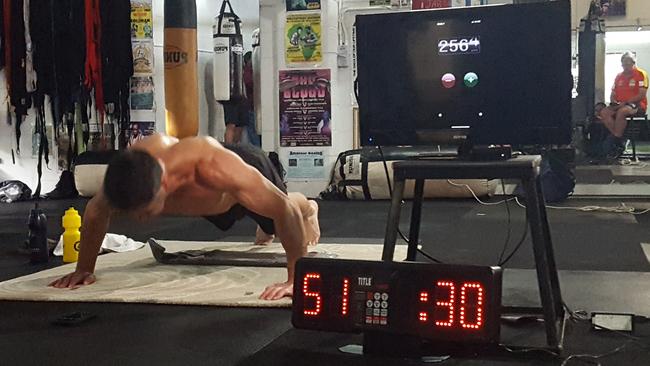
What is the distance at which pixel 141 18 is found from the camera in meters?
7.06

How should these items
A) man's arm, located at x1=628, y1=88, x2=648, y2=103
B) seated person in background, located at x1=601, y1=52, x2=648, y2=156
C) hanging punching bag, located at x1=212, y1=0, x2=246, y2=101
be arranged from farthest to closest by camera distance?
man's arm, located at x1=628, y1=88, x2=648, y2=103 < seated person in background, located at x1=601, y1=52, x2=648, y2=156 < hanging punching bag, located at x1=212, y1=0, x2=246, y2=101

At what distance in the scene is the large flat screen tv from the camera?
204 cm

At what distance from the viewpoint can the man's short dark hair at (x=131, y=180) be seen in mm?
2207

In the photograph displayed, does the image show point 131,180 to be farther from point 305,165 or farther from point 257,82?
point 257,82

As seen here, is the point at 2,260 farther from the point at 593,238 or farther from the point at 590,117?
the point at 590,117

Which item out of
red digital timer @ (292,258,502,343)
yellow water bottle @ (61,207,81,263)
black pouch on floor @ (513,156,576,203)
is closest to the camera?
red digital timer @ (292,258,502,343)

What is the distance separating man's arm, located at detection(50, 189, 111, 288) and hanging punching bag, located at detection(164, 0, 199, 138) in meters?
0.75

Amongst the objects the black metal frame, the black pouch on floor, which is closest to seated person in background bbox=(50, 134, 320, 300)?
the black metal frame

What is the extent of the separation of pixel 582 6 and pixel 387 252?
6.88 metres

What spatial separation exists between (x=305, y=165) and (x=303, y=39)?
1.14m

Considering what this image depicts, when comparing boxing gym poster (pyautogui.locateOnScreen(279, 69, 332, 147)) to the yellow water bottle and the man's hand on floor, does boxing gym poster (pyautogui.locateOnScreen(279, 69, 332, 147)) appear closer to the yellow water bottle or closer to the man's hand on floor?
the yellow water bottle

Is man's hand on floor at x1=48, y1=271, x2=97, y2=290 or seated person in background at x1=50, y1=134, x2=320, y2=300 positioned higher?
seated person in background at x1=50, y1=134, x2=320, y2=300

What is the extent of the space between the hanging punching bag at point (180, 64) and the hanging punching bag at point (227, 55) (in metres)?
3.04

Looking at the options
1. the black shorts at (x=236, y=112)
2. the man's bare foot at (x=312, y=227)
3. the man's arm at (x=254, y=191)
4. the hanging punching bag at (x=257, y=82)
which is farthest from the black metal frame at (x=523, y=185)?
the hanging punching bag at (x=257, y=82)
